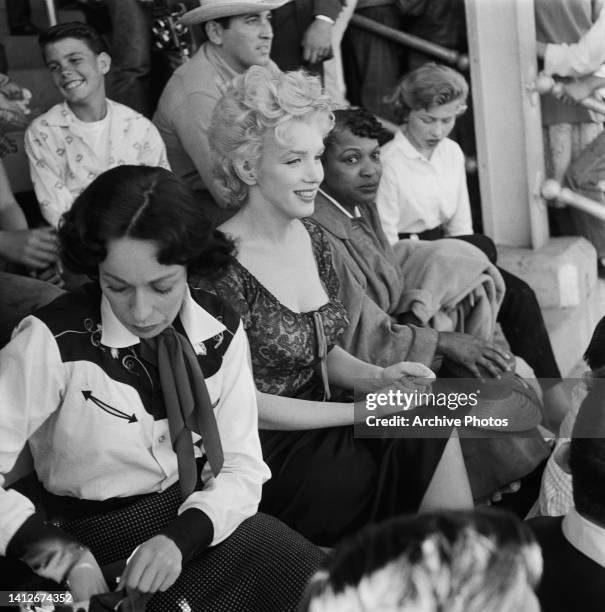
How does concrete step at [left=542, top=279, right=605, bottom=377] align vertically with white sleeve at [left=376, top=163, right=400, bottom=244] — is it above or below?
below

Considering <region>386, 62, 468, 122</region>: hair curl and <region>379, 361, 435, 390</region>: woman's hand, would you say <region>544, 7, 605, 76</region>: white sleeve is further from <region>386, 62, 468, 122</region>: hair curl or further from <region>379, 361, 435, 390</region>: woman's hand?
<region>379, 361, 435, 390</region>: woman's hand

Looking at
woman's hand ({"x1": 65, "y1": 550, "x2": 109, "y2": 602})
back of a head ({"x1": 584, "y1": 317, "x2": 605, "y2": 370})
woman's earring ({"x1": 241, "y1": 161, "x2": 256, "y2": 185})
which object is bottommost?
woman's hand ({"x1": 65, "y1": 550, "x2": 109, "y2": 602})

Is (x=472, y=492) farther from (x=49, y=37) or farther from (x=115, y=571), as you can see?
(x=49, y=37)

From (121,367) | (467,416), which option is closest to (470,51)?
(467,416)

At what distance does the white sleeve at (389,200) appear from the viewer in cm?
329

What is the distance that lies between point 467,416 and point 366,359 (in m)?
0.41

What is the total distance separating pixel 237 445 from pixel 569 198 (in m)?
2.80

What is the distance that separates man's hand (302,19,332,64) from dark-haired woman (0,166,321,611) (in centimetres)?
192

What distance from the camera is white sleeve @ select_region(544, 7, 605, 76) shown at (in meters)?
4.04

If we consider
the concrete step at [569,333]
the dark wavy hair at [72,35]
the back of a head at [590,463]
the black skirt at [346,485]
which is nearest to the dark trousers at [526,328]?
the concrete step at [569,333]

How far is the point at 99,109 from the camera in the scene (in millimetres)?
2998

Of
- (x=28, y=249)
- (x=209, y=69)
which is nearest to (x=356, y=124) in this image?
(x=209, y=69)

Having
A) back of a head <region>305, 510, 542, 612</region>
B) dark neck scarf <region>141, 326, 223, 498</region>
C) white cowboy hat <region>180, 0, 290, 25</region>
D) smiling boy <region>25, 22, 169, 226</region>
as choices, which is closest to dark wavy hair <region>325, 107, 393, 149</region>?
white cowboy hat <region>180, 0, 290, 25</region>

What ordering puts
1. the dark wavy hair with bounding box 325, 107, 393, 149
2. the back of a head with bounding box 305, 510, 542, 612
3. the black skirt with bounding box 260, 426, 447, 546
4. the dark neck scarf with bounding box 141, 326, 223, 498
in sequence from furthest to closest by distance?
the dark wavy hair with bounding box 325, 107, 393, 149
the black skirt with bounding box 260, 426, 447, 546
the dark neck scarf with bounding box 141, 326, 223, 498
the back of a head with bounding box 305, 510, 542, 612
